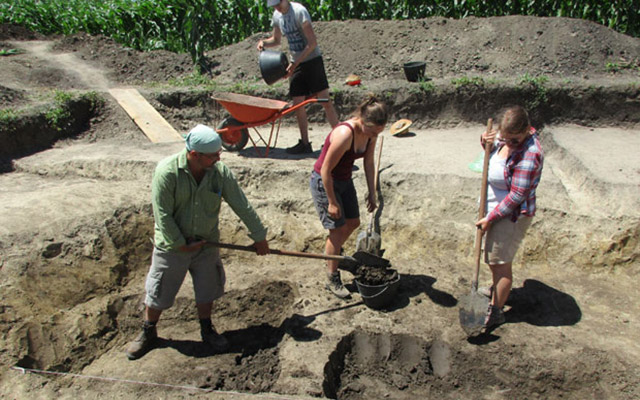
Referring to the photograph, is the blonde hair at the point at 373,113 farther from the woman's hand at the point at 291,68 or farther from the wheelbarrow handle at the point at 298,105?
the woman's hand at the point at 291,68

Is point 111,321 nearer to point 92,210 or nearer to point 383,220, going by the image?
point 92,210

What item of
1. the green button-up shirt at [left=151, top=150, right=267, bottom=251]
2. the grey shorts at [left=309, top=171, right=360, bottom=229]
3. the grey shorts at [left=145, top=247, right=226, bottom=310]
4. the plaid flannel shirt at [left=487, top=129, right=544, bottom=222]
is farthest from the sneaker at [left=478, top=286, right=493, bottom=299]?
the grey shorts at [left=145, top=247, right=226, bottom=310]

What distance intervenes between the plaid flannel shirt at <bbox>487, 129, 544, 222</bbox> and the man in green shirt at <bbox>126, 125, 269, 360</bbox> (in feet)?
6.11

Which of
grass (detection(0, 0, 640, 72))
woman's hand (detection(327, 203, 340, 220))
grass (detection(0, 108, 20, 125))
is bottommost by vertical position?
woman's hand (detection(327, 203, 340, 220))

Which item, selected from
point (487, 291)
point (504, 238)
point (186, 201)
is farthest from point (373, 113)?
point (487, 291)

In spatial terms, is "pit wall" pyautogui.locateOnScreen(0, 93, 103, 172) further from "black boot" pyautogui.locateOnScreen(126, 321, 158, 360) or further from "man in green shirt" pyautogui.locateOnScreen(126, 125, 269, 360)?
"man in green shirt" pyautogui.locateOnScreen(126, 125, 269, 360)

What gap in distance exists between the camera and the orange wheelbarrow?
6.65 metres

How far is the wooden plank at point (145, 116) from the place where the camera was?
7.68 metres

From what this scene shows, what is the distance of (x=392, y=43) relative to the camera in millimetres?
10133

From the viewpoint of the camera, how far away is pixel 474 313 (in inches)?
166

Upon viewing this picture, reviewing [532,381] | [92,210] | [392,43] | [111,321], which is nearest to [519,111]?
[532,381]

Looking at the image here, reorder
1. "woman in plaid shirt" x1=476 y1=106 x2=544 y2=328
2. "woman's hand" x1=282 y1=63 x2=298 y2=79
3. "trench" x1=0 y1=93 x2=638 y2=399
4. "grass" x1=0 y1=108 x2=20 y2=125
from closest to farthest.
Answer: "woman in plaid shirt" x1=476 y1=106 x2=544 y2=328 < "trench" x1=0 y1=93 x2=638 y2=399 < "woman's hand" x1=282 y1=63 x2=298 y2=79 < "grass" x1=0 y1=108 x2=20 y2=125

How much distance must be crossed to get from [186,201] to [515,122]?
240 cm

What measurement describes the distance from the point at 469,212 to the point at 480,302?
5.41 feet
